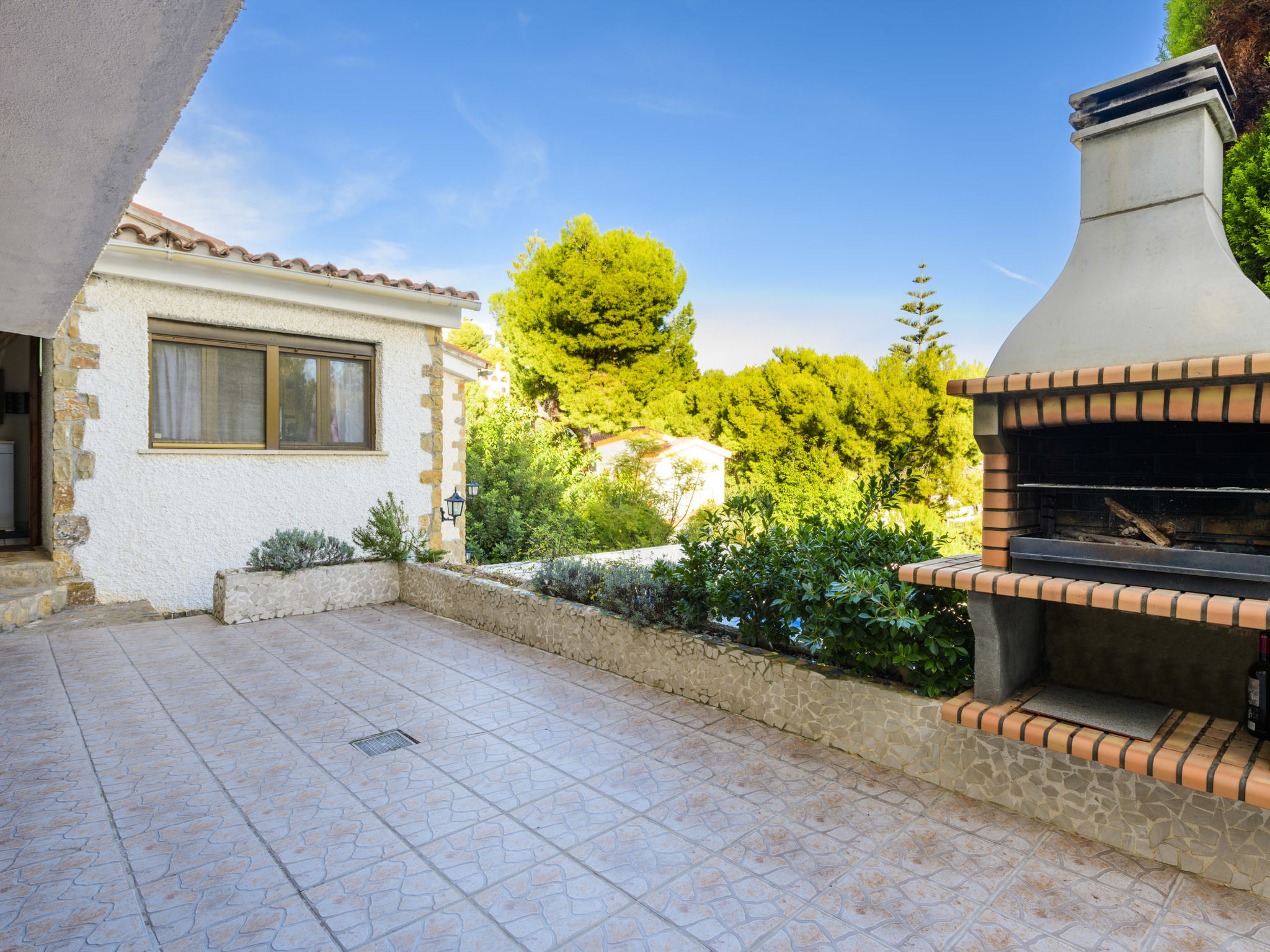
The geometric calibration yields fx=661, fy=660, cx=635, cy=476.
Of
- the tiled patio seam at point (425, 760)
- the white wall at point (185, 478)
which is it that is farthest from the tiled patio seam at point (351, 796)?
the white wall at point (185, 478)

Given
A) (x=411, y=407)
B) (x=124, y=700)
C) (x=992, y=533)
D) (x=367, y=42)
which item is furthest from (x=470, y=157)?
(x=992, y=533)

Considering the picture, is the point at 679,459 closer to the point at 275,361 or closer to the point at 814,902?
the point at 275,361

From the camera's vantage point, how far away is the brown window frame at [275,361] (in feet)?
20.6

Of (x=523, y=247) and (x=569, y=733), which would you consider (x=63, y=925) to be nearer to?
(x=569, y=733)

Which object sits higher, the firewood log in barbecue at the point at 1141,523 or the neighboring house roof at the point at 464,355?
the neighboring house roof at the point at 464,355

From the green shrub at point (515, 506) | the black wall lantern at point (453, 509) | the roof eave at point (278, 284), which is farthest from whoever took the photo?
the green shrub at point (515, 506)

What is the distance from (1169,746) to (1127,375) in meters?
1.33

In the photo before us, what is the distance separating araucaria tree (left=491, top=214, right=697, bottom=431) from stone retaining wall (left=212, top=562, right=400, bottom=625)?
15377 millimetres

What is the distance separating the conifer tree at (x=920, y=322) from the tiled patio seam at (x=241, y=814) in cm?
2612

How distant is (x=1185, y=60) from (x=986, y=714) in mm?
2674

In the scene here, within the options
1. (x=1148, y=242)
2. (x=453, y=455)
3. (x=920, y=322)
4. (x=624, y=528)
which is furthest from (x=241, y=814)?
(x=920, y=322)

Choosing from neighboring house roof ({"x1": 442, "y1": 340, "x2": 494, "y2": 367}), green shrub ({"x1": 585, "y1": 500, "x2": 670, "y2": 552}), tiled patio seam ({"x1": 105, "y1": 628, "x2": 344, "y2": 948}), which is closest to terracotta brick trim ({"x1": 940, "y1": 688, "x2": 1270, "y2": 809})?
tiled patio seam ({"x1": 105, "y1": 628, "x2": 344, "y2": 948})

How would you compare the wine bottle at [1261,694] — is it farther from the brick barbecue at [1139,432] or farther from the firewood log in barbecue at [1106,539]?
the firewood log in barbecue at [1106,539]

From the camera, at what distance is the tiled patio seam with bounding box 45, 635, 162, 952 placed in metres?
2.08
